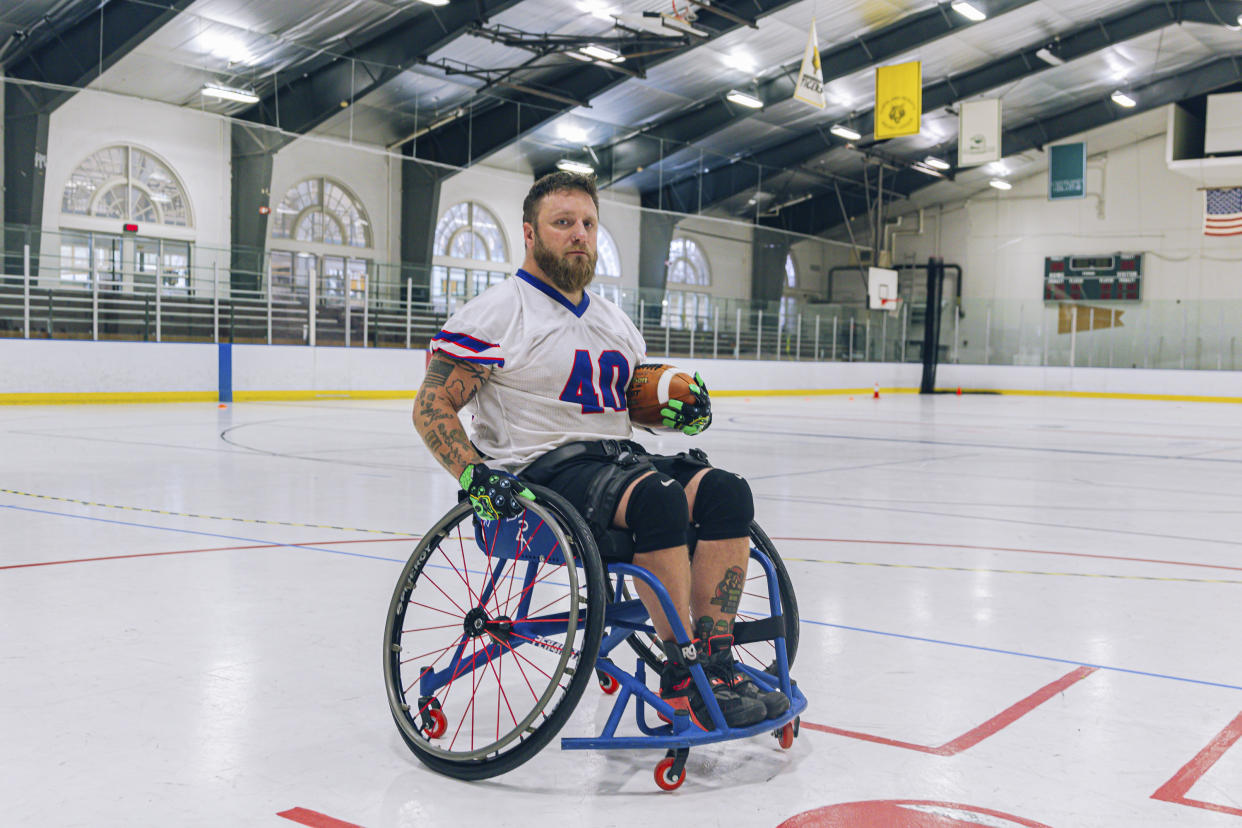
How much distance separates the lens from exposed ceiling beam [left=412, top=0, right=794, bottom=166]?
21406 mm

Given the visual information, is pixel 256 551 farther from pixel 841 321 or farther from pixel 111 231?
pixel 841 321

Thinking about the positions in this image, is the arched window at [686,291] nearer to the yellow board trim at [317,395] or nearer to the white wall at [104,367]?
the yellow board trim at [317,395]

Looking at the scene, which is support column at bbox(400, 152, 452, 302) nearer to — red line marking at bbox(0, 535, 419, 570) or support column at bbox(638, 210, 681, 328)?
support column at bbox(638, 210, 681, 328)

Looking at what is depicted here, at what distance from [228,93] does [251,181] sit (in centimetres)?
165

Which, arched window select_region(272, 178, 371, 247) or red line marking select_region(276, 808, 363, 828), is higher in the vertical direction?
arched window select_region(272, 178, 371, 247)

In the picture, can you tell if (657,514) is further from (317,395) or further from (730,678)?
(317,395)

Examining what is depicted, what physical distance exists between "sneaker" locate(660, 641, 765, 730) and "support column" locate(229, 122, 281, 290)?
19045 millimetres

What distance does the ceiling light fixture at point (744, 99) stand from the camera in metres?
25.1

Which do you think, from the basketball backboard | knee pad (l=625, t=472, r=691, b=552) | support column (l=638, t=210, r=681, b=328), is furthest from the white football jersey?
the basketball backboard

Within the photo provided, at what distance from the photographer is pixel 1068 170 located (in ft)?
89.7

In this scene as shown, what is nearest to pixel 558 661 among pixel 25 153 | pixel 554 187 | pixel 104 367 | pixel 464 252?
pixel 554 187

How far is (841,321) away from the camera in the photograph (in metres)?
31.4

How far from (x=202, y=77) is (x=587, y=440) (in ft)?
62.9

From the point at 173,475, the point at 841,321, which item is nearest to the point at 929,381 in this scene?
the point at 841,321
